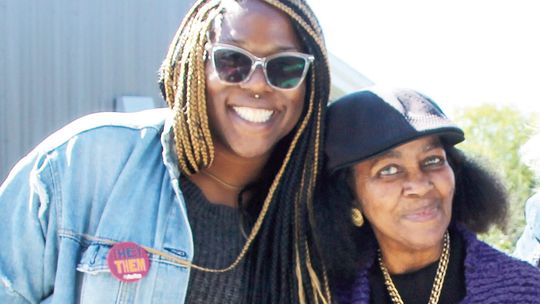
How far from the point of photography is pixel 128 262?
2.42 meters

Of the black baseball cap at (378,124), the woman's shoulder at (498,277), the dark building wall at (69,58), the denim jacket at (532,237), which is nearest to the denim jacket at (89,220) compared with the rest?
the black baseball cap at (378,124)

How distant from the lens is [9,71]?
588 cm

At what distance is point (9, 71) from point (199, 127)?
146 inches

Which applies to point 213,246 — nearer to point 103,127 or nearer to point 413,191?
point 103,127

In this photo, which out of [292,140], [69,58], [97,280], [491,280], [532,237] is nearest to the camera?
[97,280]

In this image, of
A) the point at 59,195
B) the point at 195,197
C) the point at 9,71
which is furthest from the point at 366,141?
the point at 9,71

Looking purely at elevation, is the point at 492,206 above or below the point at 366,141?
below

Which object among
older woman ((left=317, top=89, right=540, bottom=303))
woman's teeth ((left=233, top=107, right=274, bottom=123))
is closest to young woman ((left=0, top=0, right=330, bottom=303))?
woman's teeth ((left=233, top=107, right=274, bottom=123))

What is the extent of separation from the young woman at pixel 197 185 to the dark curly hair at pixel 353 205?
71 mm

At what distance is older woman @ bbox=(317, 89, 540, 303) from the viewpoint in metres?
2.62

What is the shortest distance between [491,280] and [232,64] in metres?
1.10

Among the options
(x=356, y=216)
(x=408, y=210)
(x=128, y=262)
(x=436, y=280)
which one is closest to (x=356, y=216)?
(x=356, y=216)

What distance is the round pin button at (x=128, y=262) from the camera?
2385mm

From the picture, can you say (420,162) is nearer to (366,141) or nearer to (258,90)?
(366,141)
